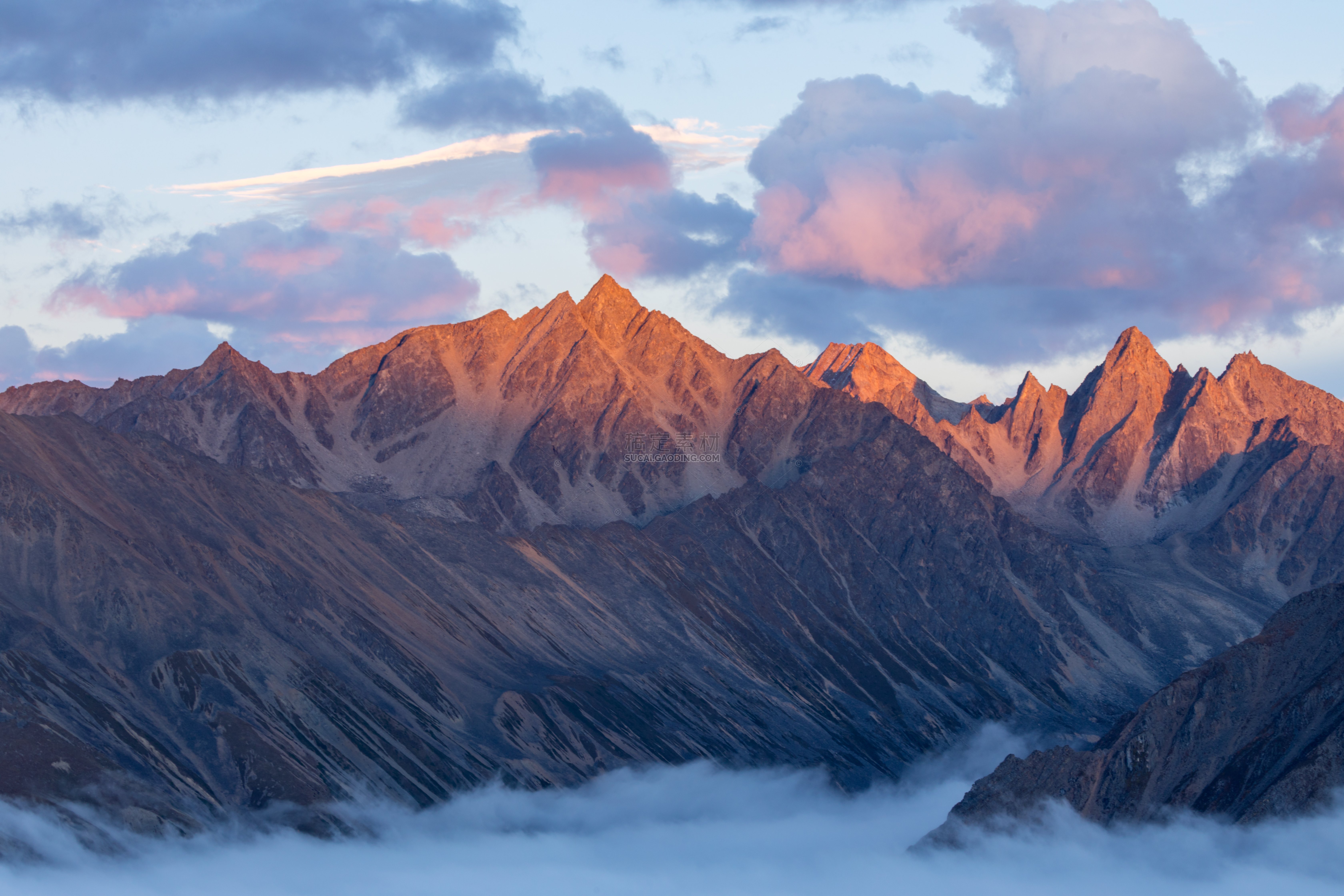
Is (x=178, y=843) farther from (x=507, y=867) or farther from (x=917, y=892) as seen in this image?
(x=917, y=892)

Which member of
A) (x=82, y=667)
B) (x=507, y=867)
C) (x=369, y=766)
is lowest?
(x=507, y=867)

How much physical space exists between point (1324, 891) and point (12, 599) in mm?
140722

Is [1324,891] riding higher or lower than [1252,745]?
lower

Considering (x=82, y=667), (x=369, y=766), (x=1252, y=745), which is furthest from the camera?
(x=369, y=766)

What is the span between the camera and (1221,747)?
15425 cm

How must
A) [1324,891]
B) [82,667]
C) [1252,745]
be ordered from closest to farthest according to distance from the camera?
[1324,891], [1252,745], [82,667]

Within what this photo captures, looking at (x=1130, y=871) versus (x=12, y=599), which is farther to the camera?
(x=12, y=599)

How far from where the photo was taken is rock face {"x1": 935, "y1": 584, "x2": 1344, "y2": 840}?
470ft

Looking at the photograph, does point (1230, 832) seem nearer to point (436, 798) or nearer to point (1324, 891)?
point (1324, 891)

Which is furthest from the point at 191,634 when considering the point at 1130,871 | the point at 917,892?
the point at 1130,871

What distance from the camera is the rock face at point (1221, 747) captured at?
143 metres

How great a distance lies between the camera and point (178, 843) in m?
150

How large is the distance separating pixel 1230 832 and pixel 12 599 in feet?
435

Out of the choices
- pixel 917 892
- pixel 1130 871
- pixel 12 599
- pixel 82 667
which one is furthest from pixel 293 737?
pixel 1130 871
